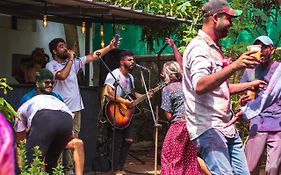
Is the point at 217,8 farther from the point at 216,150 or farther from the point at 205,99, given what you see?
the point at 216,150

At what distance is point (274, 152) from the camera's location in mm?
7098

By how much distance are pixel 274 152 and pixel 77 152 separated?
7.97 ft

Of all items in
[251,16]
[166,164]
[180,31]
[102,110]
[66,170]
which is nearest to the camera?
[166,164]

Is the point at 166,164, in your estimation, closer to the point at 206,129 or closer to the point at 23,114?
the point at 23,114

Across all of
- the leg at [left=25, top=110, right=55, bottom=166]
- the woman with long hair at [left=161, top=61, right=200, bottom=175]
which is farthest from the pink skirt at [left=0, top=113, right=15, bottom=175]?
the woman with long hair at [left=161, top=61, right=200, bottom=175]

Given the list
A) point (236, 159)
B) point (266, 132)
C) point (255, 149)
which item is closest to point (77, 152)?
point (255, 149)

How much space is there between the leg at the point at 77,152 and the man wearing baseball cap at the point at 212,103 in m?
3.49

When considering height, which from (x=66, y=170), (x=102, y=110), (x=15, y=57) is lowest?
(x=66, y=170)

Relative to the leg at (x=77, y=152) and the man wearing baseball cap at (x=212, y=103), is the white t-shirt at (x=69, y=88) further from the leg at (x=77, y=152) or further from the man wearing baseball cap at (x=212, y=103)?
the man wearing baseball cap at (x=212, y=103)

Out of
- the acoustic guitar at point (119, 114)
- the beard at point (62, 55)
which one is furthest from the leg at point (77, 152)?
the acoustic guitar at point (119, 114)

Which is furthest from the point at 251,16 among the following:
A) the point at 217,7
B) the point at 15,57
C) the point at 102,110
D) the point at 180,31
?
the point at 217,7

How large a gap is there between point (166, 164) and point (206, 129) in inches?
127

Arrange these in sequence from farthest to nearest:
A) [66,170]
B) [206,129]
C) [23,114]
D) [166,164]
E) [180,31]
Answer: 1. [180,31]
2. [66,170]
3. [166,164]
4. [23,114]
5. [206,129]

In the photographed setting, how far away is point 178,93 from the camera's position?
7973mm
